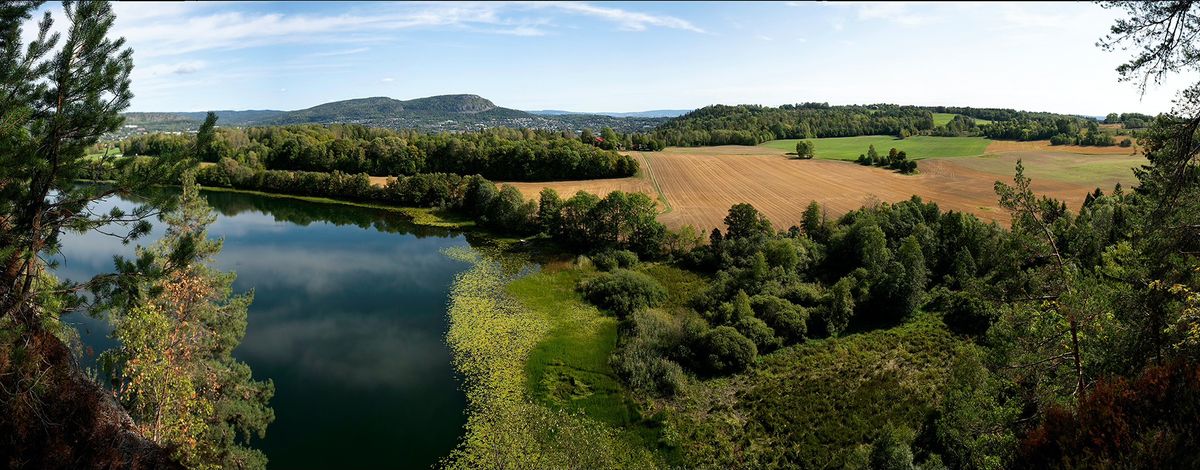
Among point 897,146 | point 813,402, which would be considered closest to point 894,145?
point 897,146

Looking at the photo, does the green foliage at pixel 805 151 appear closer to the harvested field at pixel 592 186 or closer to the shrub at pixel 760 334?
the harvested field at pixel 592 186

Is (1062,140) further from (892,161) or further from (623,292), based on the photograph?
(623,292)

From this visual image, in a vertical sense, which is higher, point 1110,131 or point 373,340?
point 1110,131

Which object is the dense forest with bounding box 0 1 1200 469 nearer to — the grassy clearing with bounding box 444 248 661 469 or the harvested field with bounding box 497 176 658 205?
the grassy clearing with bounding box 444 248 661 469

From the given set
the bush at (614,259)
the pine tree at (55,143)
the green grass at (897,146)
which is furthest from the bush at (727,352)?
the green grass at (897,146)

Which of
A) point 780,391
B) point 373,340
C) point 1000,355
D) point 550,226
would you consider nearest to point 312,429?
point 373,340

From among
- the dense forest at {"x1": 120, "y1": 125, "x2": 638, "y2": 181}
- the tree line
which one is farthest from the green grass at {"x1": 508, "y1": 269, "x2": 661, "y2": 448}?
the tree line

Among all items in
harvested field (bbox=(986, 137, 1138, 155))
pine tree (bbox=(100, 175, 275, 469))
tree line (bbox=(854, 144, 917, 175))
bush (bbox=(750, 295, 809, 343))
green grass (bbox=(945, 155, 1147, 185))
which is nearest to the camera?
pine tree (bbox=(100, 175, 275, 469))

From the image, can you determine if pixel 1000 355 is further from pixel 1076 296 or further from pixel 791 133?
pixel 791 133
